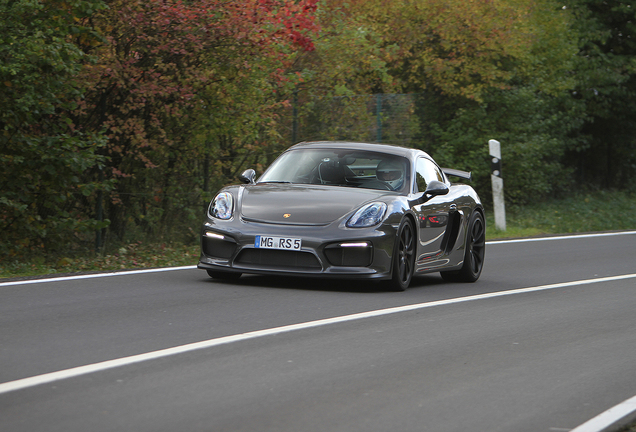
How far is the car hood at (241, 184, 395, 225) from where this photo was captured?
957 centimetres

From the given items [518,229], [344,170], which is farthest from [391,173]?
[518,229]

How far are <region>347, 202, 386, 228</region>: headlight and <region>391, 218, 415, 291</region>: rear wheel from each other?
0.27 m

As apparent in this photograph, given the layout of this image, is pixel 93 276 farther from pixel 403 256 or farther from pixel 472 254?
pixel 472 254

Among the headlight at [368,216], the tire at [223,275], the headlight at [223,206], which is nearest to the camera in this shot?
the headlight at [368,216]

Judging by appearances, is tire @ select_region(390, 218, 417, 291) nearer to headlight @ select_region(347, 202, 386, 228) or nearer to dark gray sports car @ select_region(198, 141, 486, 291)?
dark gray sports car @ select_region(198, 141, 486, 291)

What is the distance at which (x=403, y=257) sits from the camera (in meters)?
9.95

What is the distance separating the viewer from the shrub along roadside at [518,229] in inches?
482

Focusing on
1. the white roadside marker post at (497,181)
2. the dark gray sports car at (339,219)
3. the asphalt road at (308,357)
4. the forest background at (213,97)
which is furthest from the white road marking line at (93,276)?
the white roadside marker post at (497,181)

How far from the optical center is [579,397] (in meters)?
5.84

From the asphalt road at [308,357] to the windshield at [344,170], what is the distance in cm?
107

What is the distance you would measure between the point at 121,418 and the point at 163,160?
10.3 meters

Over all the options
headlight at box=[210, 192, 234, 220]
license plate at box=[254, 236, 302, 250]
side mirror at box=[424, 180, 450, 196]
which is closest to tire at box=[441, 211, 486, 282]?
side mirror at box=[424, 180, 450, 196]

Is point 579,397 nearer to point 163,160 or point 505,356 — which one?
point 505,356

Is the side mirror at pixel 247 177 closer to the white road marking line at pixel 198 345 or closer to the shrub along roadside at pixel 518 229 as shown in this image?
the shrub along roadside at pixel 518 229
